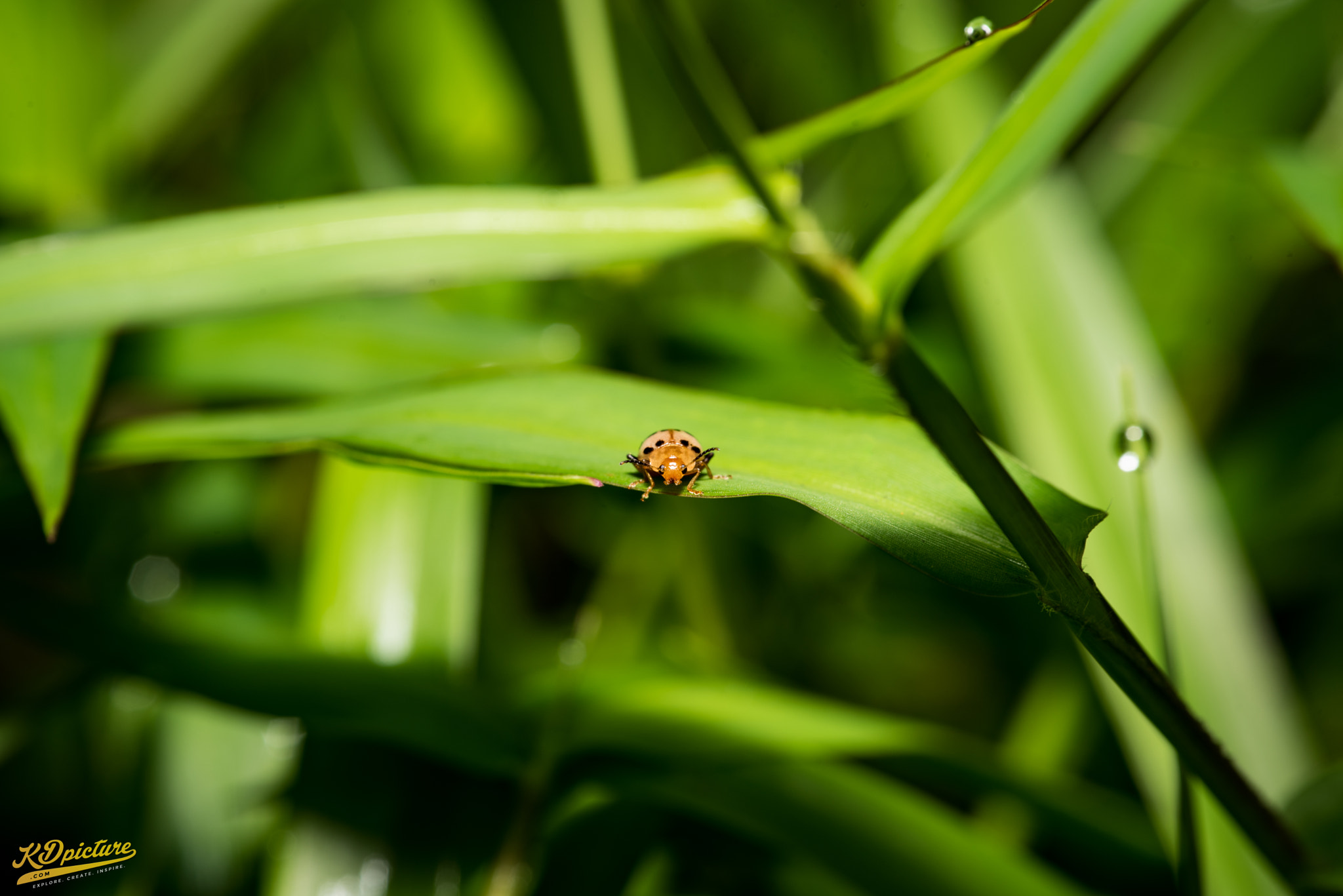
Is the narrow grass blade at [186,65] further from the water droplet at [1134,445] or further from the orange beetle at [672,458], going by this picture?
the water droplet at [1134,445]

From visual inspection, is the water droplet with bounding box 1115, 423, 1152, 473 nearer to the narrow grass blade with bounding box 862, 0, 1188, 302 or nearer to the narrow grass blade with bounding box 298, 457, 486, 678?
the narrow grass blade with bounding box 862, 0, 1188, 302

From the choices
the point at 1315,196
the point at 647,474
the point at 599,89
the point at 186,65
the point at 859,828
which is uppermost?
the point at 186,65

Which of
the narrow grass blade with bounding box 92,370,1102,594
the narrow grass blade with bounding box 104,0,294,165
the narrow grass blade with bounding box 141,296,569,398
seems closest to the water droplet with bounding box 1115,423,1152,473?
the narrow grass blade with bounding box 92,370,1102,594

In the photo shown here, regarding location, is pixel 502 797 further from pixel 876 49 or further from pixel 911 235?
pixel 876 49

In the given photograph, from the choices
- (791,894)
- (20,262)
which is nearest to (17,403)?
(20,262)

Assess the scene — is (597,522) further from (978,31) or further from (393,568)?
(978,31)

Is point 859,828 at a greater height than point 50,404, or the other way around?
point 50,404

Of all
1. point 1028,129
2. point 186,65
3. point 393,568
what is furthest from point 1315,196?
point 186,65
